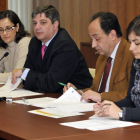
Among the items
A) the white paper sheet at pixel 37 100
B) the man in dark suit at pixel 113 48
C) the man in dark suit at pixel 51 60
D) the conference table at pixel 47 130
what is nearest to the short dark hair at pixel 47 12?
the man in dark suit at pixel 51 60

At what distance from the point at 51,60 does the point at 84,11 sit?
8.60ft

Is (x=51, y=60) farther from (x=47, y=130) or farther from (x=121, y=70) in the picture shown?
(x=47, y=130)

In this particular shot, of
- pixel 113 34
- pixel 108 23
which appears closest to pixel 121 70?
pixel 113 34

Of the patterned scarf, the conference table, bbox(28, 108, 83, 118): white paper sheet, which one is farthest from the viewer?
the patterned scarf

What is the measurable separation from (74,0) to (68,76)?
9.82 ft

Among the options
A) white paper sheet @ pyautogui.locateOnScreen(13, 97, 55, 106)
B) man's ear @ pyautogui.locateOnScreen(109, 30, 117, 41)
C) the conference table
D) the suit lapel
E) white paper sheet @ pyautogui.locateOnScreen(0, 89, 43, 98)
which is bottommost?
white paper sheet @ pyautogui.locateOnScreen(0, 89, 43, 98)

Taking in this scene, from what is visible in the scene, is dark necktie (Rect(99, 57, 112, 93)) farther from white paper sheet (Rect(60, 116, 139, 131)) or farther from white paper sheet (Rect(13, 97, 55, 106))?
white paper sheet (Rect(60, 116, 139, 131))

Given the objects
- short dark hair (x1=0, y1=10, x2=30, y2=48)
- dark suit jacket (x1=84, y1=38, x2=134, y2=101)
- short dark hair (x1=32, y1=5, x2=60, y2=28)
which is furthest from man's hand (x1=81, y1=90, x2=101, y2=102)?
short dark hair (x1=0, y1=10, x2=30, y2=48)

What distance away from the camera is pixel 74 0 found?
6.19m

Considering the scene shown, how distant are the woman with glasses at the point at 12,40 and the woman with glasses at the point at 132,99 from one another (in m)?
2.11

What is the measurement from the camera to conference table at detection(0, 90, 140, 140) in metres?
1.74

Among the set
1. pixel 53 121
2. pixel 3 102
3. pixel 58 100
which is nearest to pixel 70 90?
pixel 58 100

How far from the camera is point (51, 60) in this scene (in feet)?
11.7

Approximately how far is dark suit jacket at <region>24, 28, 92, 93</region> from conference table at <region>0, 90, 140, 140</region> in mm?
1031
